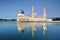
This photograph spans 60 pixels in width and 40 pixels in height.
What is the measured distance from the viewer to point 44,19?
72.8 feet

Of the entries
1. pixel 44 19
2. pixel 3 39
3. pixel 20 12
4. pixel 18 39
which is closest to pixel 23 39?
pixel 18 39

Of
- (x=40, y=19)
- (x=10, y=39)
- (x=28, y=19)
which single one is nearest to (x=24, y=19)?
(x=28, y=19)

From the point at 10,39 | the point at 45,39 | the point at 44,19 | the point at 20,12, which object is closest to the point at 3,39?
the point at 10,39

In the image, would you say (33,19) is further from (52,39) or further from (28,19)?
(52,39)

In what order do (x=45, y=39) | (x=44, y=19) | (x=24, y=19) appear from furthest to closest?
1. (x=24, y=19)
2. (x=44, y=19)
3. (x=45, y=39)

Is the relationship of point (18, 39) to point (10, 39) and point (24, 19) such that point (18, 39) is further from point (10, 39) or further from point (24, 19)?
point (24, 19)

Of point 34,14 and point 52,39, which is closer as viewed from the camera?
point 52,39

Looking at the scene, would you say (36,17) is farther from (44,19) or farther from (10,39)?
(10,39)

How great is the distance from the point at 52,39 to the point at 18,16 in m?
21.2

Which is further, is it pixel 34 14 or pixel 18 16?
pixel 18 16

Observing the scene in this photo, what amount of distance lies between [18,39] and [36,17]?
18.6m

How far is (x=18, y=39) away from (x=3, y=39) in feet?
1.36

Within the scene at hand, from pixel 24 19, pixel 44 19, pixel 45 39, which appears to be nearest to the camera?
pixel 45 39

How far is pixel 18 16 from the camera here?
25.2 m
